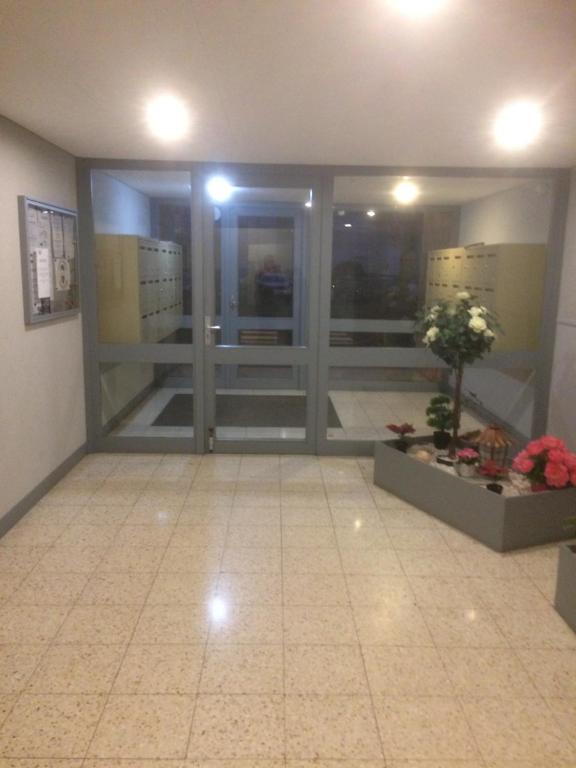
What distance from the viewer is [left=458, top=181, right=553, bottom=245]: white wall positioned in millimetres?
4473

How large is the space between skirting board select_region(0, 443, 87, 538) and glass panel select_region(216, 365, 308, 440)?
3.71ft

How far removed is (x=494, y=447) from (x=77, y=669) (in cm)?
266

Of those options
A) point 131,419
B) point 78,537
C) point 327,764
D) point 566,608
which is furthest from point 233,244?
point 327,764

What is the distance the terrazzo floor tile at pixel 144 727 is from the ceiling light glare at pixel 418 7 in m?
2.36

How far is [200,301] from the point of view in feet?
14.9

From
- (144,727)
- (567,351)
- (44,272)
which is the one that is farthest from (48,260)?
(567,351)

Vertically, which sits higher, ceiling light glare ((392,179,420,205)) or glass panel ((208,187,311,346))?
ceiling light glare ((392,179,420,205))

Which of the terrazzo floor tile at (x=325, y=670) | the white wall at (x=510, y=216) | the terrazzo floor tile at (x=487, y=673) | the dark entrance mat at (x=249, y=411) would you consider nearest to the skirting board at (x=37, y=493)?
the dark entrance mat at (x=249, y=411)

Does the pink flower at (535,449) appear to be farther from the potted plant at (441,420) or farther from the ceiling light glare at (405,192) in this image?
the ceiling light glare at (405,192)

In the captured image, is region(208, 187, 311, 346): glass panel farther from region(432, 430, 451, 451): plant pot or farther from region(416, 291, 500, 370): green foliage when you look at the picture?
region(432, 430, 451, 451): plant pot

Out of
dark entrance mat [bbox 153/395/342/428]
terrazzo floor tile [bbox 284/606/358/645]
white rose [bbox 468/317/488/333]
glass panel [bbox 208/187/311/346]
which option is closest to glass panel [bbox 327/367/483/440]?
dark entrance mat [bbox 153/395/342/428]

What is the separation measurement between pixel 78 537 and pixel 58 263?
6.00 feet

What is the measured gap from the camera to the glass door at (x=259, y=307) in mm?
4543

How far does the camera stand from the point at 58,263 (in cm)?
388
